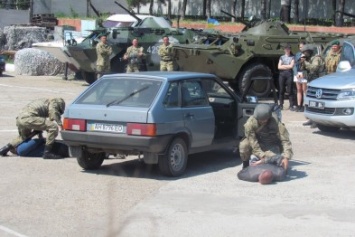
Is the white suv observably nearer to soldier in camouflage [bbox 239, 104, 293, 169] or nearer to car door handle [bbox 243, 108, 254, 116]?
car door handle [bbox 243, 108, 254, 116]

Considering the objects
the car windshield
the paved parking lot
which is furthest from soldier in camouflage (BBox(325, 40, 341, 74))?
the car windshield

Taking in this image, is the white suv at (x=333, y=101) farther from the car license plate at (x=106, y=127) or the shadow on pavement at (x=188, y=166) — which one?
the car license plate at (x=106, y=127)

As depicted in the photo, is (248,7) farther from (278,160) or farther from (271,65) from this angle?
(278,160)

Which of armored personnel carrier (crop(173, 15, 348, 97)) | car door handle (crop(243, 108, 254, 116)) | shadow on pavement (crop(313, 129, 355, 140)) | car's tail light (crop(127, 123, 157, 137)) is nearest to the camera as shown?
car's tail light (crop(127, 123, 157, 137))

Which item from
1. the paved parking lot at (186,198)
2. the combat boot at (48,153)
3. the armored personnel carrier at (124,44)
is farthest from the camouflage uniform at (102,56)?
the combat boot at (48,153)

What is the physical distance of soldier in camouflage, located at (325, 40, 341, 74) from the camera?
16.7 m

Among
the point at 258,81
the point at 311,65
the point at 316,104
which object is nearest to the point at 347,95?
the point at 316,104

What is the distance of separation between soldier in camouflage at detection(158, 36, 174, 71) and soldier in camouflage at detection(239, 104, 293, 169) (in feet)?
36.2

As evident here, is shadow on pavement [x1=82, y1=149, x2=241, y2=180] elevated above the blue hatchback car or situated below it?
below

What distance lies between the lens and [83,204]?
7.88 metres

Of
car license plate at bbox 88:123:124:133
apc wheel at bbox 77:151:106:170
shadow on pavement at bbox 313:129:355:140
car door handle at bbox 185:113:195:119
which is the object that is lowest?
shadow on pavement at bbox 313:129:355:140

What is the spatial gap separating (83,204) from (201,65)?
1240 cm

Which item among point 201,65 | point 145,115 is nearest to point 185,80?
point 145,115

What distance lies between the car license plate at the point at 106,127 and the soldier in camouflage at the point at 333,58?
871cm
